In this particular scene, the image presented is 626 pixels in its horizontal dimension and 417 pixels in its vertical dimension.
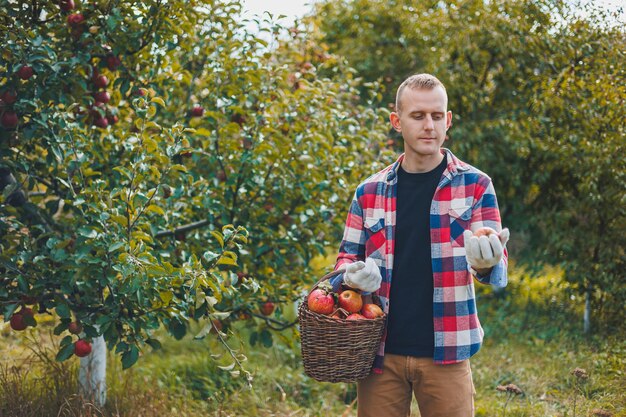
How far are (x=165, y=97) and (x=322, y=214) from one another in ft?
3.25

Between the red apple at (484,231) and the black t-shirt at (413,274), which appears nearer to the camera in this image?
the red apple at (484,231)

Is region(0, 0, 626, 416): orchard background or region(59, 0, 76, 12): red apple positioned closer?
region(0, 0, 626, 416): orchard background

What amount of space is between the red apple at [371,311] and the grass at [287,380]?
691 mm

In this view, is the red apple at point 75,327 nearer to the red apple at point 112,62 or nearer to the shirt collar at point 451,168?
the red apple at point 112,62

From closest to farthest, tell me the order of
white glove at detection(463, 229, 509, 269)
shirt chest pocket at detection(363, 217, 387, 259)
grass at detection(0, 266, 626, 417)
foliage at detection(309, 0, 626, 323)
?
white glove at detection(463, 229, 509, 269) < shirt chest pocket at detection(363, 217, 387, 259) < grass at detection(0, 266, 626, 417) < foliage at detection(309, 0, 626, 323)

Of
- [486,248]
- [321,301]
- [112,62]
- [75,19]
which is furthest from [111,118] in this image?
[486,248]

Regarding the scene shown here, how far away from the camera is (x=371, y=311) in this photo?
2.12 meters

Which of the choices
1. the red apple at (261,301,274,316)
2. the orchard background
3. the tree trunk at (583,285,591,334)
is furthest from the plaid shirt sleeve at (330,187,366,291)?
the tree trunk at (583,285,591,334)

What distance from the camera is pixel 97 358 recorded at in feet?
11.1

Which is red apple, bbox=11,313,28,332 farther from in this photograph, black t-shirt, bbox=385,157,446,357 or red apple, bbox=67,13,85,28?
black t-shirt, bbox=385,157,446,357

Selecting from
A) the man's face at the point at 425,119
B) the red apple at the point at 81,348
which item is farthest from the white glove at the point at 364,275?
the red apple at the point at 81,348

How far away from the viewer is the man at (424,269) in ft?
7.00

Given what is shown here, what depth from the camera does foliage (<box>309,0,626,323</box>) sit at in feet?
14.2

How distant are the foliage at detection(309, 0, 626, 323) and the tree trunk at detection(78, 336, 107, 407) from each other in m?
2.62
